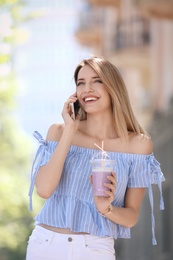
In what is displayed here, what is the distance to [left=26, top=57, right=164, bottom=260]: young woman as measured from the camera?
13.5ft

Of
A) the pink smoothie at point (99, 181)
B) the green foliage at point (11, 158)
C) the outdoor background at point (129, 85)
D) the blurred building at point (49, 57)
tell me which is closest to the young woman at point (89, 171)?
the pink smoothie at point (99, 181)

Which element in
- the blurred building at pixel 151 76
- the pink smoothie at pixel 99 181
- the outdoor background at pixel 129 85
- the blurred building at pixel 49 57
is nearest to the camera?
the pink smoothie at pixel 99 181

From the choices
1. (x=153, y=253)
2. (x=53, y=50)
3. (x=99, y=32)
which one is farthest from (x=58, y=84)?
(x=153, y=253)

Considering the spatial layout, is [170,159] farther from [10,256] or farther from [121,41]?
[121,41]

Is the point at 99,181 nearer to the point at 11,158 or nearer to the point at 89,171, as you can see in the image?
the point at 89,171

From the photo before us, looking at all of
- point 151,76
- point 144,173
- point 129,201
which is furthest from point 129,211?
point 151,76

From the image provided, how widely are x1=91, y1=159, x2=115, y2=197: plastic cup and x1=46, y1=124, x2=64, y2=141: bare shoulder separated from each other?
1.65 feet

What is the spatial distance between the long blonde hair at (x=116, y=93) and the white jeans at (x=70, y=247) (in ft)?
1.80

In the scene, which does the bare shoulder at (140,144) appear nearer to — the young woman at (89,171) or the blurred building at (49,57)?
the young woman at (89,171)

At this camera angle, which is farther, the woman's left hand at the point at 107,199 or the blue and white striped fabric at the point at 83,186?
the blue and white striped fabric at the point at 83,186

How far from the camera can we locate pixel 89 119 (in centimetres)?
441

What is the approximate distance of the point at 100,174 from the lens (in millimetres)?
3855

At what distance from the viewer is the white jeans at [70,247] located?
406 cm

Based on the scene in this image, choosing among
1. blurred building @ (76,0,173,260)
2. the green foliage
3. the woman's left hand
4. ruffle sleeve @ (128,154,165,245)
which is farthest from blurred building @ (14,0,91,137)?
the woman's left hand
